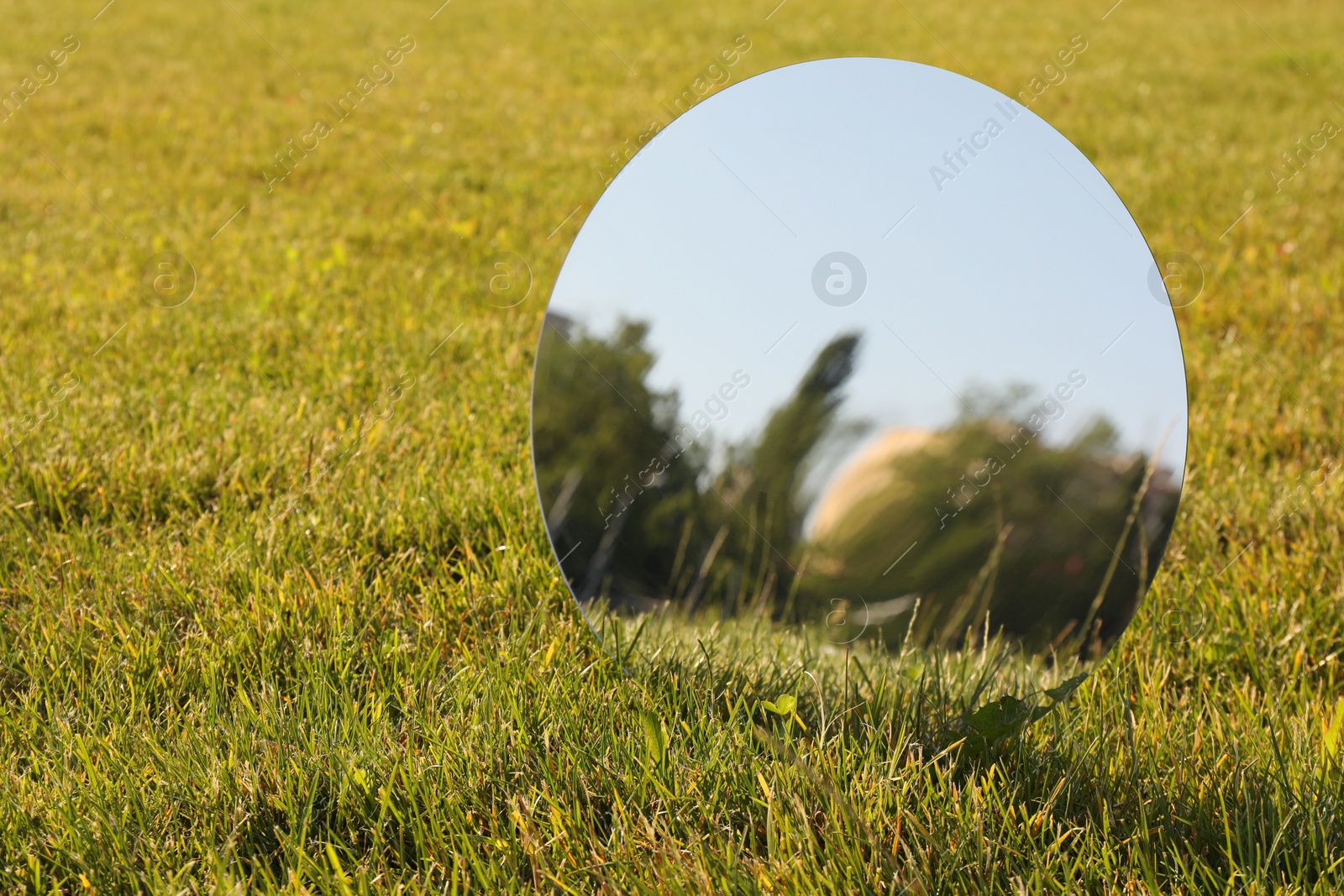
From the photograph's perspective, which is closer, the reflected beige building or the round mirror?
the round mirror

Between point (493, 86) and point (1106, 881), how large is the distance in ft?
30.0

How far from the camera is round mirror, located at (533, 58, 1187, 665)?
2.04 meters

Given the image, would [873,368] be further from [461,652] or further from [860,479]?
[461,652]

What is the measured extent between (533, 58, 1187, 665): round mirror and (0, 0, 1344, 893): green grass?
222 millimetres

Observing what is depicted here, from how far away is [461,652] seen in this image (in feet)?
7.29

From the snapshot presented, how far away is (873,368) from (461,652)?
3.92ft

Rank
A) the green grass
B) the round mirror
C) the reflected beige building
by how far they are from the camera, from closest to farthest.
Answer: the green grass, the round mirror, the reflected beige building

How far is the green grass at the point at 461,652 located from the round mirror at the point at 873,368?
22 cm

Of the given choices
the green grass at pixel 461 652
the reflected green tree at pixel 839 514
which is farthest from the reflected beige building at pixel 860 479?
the green grass at pixel 461 652

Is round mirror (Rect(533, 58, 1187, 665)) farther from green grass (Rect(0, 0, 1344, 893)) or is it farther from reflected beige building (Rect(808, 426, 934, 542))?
green grass (Rect(0, 0, 1344, 893))

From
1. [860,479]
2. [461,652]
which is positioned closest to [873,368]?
[860,479]

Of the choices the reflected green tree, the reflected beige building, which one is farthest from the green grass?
the reflected beige building

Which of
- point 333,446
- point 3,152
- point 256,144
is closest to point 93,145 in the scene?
point 3,152

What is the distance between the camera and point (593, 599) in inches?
85.3
